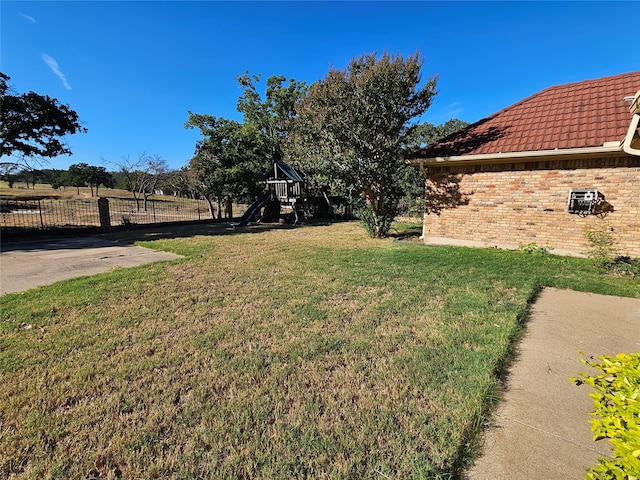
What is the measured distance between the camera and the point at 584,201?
6.62m

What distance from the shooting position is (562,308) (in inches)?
156

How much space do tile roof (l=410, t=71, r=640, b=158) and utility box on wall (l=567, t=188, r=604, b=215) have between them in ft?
3.31

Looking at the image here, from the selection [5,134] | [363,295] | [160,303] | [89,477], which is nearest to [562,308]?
[363,295]

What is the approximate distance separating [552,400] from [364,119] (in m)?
7.84

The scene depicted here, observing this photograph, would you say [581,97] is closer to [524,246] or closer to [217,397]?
[524,246]

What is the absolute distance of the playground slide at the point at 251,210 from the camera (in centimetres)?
1540

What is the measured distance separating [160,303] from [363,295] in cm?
292

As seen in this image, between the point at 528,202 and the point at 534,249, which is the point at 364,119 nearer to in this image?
the point at 528,202

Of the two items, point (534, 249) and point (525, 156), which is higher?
point (525, 156)

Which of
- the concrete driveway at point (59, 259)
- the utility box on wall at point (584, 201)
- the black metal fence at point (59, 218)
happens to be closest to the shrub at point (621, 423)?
the utility box on wall at point (584, 201)

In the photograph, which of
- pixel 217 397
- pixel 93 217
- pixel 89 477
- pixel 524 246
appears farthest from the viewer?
pixel 93 217

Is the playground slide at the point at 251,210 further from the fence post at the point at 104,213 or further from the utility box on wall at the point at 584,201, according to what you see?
the utility box on wall at the point at 584,201

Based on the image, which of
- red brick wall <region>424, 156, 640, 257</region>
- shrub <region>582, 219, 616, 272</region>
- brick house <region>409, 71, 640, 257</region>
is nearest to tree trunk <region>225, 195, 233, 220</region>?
brick house <region>409, 71, 640, 257</region>

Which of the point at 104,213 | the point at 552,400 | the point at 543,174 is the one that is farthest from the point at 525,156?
the point at 104,213
